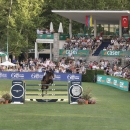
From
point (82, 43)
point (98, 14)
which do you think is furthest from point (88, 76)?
point (98, 14)

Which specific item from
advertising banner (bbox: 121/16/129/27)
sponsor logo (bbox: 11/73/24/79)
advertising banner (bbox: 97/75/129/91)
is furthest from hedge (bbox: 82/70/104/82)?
advertising banner (bbox: 121/16/129/27)

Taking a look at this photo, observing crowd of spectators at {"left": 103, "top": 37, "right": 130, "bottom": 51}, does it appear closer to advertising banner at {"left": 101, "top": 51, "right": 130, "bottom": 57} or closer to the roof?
advertising banner at {"left": 101, "top": 51, "right": 130, "bottom": 57}

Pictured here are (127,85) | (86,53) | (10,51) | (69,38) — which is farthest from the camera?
(10,51)

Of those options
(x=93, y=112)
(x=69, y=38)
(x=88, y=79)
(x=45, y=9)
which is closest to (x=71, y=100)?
(x=93, y=112)

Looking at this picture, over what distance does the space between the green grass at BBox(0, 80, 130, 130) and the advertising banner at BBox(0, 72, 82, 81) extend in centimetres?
2293

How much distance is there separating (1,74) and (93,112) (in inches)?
1158

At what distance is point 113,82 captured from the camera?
39750 millimetres

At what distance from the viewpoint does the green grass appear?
15469 millimetres

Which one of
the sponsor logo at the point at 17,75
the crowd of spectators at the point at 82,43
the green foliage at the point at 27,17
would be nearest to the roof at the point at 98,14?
the crowd of spectators at the point at 82,43

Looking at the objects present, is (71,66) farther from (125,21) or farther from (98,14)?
(98,14)

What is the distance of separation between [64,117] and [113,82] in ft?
72.6

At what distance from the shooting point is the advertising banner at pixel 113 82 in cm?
3534

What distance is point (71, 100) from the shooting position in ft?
78.2

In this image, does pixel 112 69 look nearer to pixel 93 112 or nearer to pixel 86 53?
pixel 86 53
